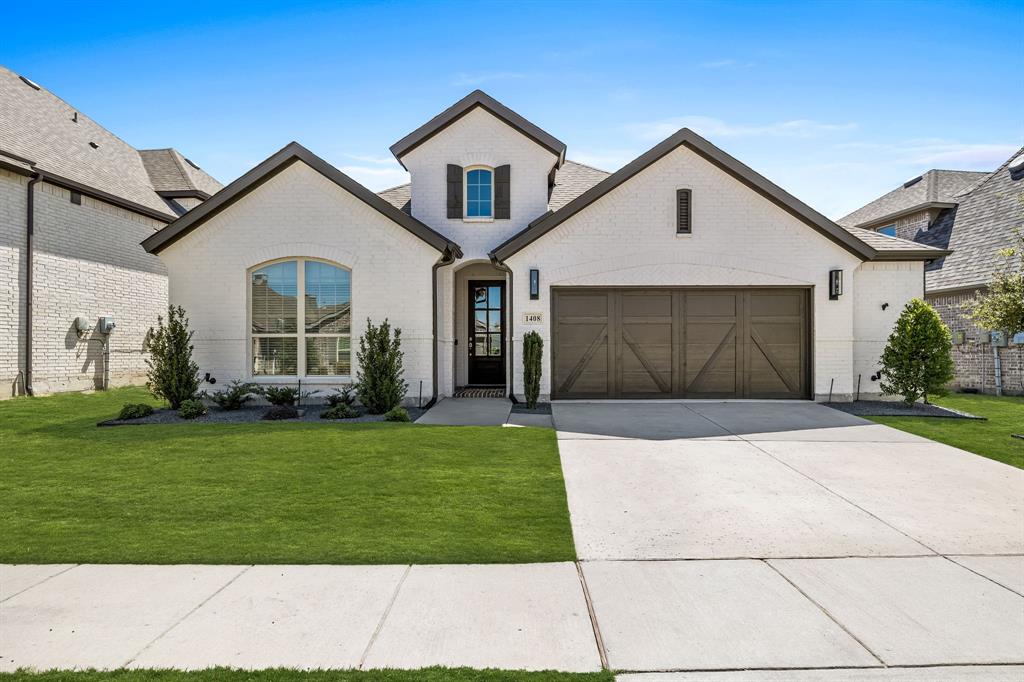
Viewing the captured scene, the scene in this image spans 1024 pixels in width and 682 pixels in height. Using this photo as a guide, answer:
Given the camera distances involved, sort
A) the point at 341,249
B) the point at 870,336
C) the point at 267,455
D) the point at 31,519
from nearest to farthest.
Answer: the point at 31,519 < the point at 267,455 < the point at 341,249 < the point at 870,336

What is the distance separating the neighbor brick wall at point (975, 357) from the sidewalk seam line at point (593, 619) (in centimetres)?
1634

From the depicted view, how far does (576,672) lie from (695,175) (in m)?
11.9

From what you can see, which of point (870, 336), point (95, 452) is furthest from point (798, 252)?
point (95, 452)

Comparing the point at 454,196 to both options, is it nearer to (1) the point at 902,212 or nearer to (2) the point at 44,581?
(2) the point at 44,581

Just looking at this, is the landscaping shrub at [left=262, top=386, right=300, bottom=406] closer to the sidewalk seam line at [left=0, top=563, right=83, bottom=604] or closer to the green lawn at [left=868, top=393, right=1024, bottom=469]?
the sidewalk seam line at [left=0, top=563, right=83, bottom=604]

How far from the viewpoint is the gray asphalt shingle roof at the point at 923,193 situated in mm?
22312

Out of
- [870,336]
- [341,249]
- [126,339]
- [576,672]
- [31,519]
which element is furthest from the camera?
[126,339]

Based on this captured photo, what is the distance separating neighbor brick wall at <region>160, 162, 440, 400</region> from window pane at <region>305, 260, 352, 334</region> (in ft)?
0.76

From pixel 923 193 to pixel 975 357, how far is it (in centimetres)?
851

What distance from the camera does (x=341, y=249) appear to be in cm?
1252

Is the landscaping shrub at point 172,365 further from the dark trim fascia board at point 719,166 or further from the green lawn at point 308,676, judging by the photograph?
the green lawn at point 308,676

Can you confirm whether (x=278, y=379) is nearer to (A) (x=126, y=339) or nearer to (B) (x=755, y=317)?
(A) (x=126, y=339)

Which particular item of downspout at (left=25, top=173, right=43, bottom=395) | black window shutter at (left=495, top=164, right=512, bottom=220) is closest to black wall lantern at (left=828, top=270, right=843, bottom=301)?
black window shutter at (left=495, top=164, right=512, bottom=220)

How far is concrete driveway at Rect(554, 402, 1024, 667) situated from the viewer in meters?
3.29
